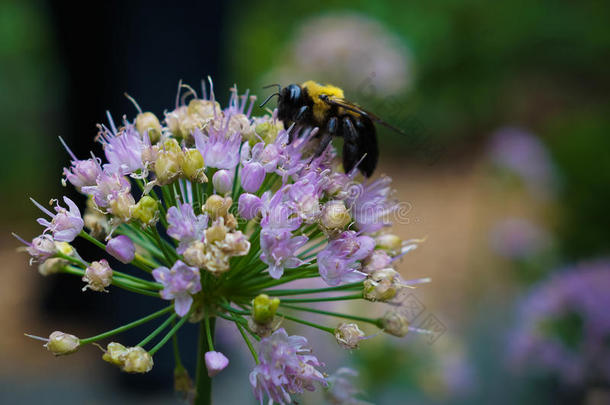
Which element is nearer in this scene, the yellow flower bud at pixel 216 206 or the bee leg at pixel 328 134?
the yellow flower bud at pixel 216 206

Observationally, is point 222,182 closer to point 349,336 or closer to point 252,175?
point 252,175

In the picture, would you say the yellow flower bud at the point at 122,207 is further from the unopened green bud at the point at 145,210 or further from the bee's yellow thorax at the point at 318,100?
the bee's yellow thorax at the point at 318,100

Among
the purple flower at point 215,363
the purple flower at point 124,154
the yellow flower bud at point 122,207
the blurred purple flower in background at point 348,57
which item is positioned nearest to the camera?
the purple flower at point 215,363

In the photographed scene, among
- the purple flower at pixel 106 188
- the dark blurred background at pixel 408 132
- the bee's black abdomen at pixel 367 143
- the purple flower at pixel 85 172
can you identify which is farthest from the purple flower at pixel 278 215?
the dark blurred background at pixel 408 132

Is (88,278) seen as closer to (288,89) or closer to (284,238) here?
(284,238)

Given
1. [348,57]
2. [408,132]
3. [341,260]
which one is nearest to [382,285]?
[341,260]

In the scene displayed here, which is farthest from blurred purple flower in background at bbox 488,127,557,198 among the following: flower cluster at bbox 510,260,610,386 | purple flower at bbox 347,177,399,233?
purple flower at bbox 347,177,399,233

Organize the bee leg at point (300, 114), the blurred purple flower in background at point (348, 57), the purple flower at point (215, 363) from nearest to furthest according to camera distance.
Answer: the purple flower at point (215, 363), the bee leg at point (300, 114), the blurred purple flower in background at point (348, 57)
